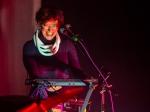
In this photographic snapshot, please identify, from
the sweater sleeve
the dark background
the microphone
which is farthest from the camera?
the dark background

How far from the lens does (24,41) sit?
8.27 feet

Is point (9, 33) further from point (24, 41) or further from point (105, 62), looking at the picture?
point (105, 62)

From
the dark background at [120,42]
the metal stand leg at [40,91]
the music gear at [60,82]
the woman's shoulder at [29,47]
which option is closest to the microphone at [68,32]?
the music gear at [60,82]

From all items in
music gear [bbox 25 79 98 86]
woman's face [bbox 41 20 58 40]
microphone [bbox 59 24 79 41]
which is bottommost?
music gear [bbox 25 79 98 86]

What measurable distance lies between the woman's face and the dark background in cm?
34

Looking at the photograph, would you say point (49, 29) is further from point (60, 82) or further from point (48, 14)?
point (60, 82)

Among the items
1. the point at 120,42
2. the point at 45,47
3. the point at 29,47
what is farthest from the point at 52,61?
the point at 120,42

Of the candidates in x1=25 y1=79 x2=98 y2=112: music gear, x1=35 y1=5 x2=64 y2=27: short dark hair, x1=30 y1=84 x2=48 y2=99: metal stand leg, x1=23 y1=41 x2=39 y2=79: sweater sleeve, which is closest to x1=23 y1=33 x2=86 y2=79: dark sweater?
x1=23 y1=41 x2=39 y2=79: sweater sleeve

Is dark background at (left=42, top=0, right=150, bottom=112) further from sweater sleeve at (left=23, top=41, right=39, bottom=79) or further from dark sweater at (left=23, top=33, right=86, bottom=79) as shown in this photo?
sweater sleeve at (left=23, top=41, right=39, bottom=79)

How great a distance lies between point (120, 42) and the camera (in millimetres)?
2703

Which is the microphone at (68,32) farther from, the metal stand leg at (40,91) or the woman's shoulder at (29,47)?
the woman's shoulder at (29,47)

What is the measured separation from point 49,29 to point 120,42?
2.67 ft

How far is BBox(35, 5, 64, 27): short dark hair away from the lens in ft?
7.65

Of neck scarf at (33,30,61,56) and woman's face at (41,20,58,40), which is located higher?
woman's face at (41,20,58,40)
